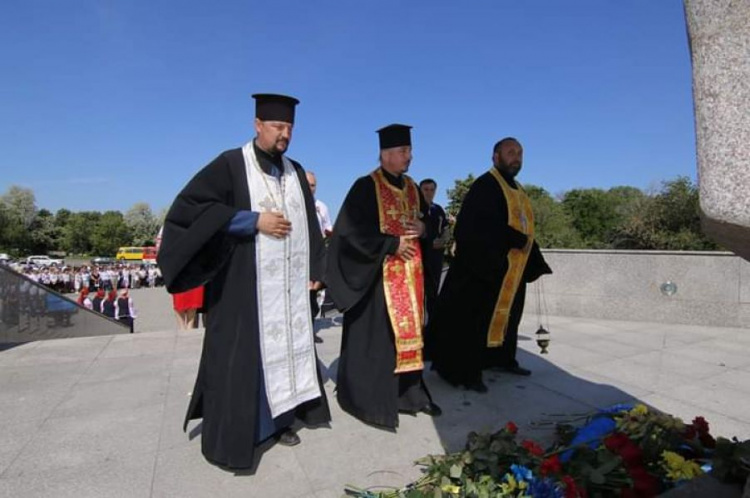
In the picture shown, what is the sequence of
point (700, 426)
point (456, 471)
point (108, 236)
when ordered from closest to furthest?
point (456, 471)
point (700, 426)
point (108, 236)

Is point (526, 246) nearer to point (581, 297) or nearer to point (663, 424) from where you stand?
point (663, 424)

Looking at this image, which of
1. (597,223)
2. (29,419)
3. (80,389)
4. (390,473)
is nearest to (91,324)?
(80,389)

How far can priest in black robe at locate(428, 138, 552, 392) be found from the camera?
4551 mm

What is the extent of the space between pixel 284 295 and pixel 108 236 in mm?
98608

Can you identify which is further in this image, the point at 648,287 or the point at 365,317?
the point at 648,287

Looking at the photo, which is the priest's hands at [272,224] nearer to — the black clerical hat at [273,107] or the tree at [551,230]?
the black clerical hat at [273,107]

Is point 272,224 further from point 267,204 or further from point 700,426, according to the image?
point 700,426

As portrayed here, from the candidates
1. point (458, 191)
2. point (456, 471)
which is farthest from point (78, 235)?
point (456, 471)

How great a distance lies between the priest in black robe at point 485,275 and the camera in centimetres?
455

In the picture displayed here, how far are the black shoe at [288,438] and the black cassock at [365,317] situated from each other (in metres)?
0.59

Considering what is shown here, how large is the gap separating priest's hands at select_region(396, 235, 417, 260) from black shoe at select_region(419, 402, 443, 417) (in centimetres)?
128

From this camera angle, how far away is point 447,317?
4.79 m

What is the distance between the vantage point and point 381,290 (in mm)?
3922

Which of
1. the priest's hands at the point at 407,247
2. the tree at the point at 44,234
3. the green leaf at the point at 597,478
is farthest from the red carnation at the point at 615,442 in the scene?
the tree at the point at 44,234
